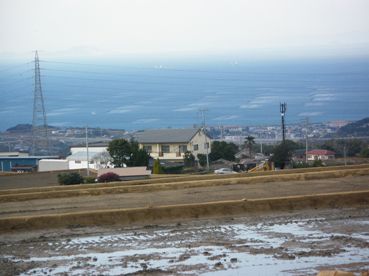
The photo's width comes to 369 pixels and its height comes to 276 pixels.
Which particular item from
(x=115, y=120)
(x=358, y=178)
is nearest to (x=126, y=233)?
(x=358, y=178)

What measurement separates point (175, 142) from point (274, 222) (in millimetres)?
26848

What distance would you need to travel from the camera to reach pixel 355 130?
177 feet

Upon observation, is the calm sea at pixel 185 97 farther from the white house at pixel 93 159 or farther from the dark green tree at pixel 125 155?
the dark green tree at pixel 125 155

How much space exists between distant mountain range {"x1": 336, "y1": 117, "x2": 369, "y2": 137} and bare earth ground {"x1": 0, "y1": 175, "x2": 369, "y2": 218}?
33.5 m

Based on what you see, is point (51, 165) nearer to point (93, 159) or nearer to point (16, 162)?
point (93, 159)

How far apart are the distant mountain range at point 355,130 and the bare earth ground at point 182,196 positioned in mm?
33477

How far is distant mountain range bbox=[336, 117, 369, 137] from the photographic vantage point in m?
51.6

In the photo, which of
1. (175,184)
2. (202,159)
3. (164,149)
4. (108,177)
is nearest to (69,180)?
(108,177)

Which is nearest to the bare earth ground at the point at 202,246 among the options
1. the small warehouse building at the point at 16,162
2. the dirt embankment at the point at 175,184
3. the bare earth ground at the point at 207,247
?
the bare earth ground at the point at 207,247

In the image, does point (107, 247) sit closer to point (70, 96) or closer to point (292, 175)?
point (292, 175)

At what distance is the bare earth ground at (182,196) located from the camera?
1619 cm

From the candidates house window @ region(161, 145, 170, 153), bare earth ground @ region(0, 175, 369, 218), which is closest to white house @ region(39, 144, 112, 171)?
house window @ region(161, 145, 170, 153)

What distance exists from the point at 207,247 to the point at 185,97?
97.1 meters

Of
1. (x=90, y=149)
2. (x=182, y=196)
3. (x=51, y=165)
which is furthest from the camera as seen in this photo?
(x=90, y=149)
